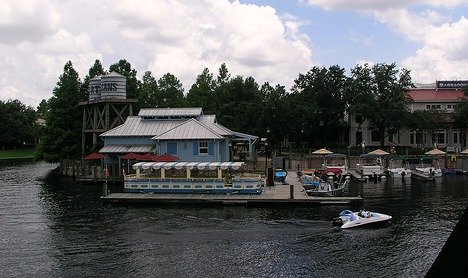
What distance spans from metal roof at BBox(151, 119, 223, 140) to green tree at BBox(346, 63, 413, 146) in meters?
30.5

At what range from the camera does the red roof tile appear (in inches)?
3605

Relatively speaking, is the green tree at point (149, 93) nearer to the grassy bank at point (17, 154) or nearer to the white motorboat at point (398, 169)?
the grassy bank at point (17, 154)

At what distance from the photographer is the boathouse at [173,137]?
188ft

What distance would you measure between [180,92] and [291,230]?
80702mm

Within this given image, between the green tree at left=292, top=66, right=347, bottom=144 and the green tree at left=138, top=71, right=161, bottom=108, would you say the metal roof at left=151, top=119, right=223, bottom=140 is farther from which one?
the green tree at left=138, top=71, right=161, bottom=108

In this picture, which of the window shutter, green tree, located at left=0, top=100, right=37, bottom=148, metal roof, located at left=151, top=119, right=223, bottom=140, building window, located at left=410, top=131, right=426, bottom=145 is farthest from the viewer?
green tree, located at left=0, top=100, right=37, bottom=148

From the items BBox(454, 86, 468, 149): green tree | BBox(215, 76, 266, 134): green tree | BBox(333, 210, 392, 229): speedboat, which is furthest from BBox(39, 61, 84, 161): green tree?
BBox(454, 86, 468, 149): green tree

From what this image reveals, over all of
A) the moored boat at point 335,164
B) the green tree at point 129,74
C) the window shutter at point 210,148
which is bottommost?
the moored boat at point 335,164

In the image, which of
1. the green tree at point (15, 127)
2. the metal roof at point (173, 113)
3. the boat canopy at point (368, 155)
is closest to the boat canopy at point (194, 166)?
the metal roof at point (173, 113)

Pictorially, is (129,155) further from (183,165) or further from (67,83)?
(67,83)

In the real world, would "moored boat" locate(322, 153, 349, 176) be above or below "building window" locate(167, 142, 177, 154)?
below

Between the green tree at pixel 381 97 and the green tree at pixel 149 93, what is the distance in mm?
39821

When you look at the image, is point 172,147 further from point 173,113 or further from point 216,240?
point 216,240

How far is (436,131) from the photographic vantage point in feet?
284
